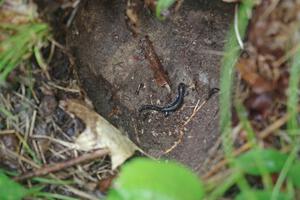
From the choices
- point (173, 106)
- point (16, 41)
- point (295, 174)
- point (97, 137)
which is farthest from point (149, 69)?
point (295, 174)

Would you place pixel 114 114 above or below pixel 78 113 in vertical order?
below

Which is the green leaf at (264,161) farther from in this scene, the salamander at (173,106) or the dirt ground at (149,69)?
the salamander at (173,106)

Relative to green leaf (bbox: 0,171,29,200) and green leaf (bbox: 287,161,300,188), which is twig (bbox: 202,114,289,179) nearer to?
green leaf (bbox: 287,161,300,188)

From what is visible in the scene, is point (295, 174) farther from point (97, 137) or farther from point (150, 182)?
point (97, 137)

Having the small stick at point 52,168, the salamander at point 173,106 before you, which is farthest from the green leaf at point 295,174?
the salamander at point 173,106

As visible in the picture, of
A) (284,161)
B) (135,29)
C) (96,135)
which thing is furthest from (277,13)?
(135,29)

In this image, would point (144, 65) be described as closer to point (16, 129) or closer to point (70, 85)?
point (70, 85)
